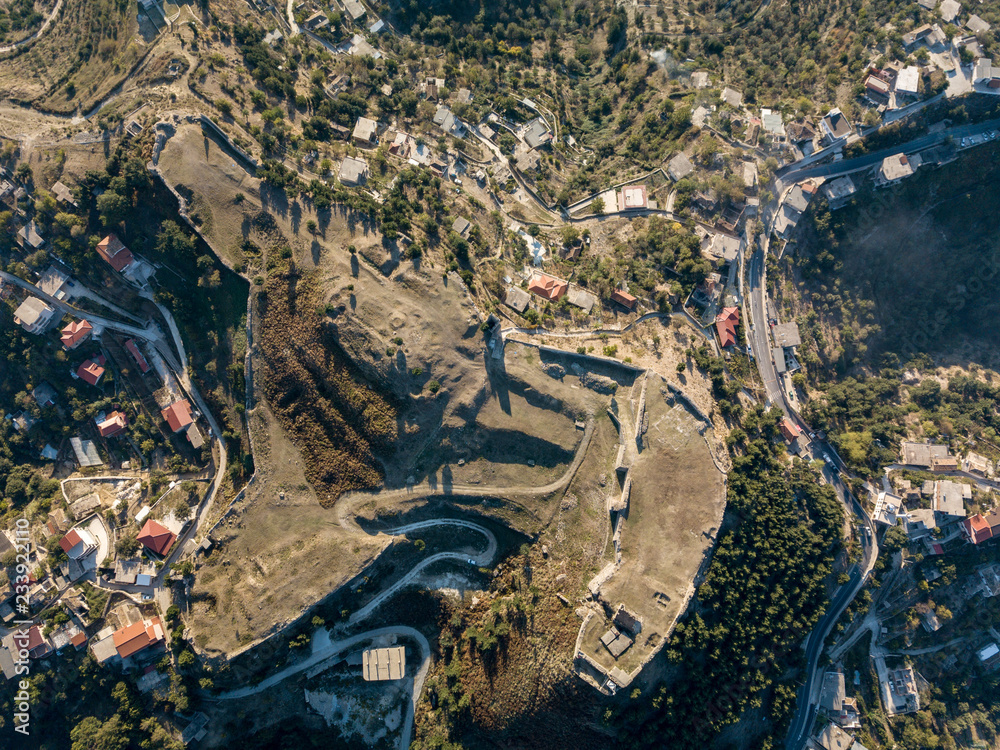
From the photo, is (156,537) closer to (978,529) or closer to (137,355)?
(137,355)

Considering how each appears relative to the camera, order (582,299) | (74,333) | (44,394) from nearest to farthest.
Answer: (74,333)
(44,394)
(582,299)

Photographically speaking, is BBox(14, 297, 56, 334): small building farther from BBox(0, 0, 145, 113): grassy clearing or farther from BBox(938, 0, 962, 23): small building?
BBox(938, 0, 962, 23): small building

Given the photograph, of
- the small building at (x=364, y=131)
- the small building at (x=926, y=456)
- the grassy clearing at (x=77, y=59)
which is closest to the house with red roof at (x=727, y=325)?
the small building at (x=926, y=456)

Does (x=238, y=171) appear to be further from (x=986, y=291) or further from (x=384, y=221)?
(x=986, y=291)

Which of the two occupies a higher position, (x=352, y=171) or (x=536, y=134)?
(x=352, y=171)

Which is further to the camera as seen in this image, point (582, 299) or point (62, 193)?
point (582, 299)

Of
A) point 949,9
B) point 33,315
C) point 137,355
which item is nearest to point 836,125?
point 949,9

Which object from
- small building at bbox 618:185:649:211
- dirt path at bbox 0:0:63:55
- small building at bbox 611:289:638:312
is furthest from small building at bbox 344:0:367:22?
small building at bbox 611:289:638:312
